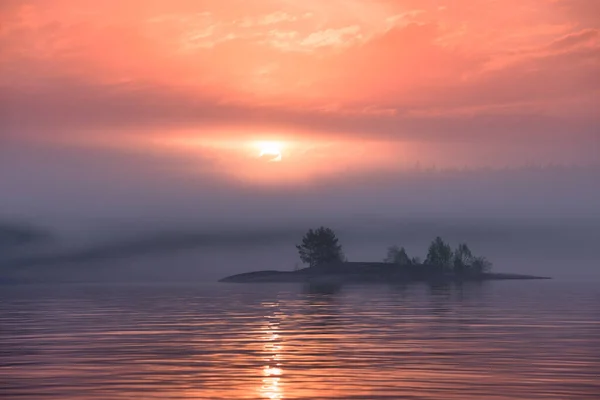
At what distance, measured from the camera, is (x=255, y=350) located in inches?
1826

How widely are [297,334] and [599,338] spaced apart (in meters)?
16.7

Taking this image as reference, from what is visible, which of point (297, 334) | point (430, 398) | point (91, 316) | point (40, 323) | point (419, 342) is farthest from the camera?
point (91, 316)

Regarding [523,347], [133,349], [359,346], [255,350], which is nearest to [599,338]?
[523,347]

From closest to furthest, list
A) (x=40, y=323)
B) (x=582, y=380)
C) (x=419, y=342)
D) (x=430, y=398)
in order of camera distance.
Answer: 1. (x=430, y=398)
2. (x=582, y=380)
3. (x=419, y=342)
4. (x=40, y=323)

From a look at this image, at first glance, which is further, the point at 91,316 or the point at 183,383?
the point at 91,316

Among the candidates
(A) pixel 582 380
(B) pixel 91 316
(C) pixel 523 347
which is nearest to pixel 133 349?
(C) pixel 523 347

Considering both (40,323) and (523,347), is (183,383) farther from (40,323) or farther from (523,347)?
(40,323)

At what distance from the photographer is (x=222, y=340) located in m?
52.7

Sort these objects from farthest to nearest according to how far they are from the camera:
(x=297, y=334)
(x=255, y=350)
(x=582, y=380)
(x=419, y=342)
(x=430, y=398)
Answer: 1. (x=297, y=334)
2. (x=419, y=342)
3. (x=255, y=350)
4. (x=582, y=380)
5. (x=430, y=398)

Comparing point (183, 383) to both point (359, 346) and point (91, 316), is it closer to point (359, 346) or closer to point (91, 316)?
point (359, 346)

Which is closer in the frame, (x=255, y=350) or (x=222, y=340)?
(x=255, y=350)

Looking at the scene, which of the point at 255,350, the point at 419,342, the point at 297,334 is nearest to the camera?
the point at 255,350

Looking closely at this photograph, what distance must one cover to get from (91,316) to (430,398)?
2123 inches

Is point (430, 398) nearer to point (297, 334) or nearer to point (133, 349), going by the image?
point (133, 349)
